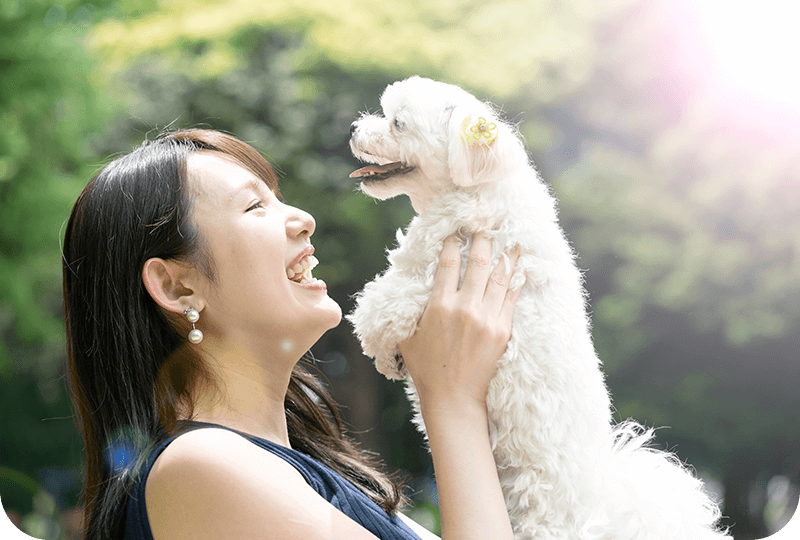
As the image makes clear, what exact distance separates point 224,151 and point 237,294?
24cm

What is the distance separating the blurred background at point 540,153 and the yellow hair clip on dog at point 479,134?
1997 millimetres

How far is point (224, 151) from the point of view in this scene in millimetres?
875

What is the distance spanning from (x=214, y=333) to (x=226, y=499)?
260mm

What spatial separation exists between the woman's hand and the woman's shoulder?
0.65ft

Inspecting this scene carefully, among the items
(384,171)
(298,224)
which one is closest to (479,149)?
(384,171)

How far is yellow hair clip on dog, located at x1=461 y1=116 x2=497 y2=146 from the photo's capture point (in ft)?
2.68

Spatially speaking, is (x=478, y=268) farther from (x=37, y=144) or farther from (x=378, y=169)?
(x=37, y=144)

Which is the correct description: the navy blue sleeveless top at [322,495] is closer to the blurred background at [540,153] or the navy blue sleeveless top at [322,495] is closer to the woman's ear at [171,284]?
the woman's ear at [171,284]

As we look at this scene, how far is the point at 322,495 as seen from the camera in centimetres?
75

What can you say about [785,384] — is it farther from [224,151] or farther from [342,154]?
[224,151]

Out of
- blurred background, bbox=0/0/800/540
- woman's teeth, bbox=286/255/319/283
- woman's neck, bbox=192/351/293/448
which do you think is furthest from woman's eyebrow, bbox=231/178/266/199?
blurred background, bbox=0/0/800/540

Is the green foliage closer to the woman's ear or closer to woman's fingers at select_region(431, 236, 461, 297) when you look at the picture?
the woman's ear

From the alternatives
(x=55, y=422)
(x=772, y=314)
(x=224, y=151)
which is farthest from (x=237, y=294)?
(x=55, y=422)

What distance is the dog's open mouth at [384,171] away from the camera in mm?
912
